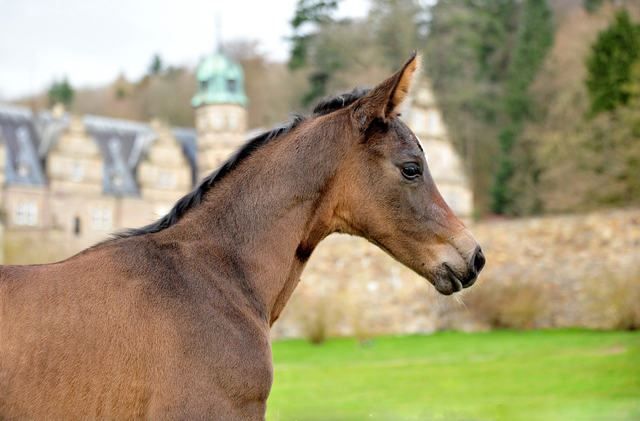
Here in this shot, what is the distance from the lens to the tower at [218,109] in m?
45.2

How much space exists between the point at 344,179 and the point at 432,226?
0.45 m

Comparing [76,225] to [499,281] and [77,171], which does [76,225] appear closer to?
A: [77,171]

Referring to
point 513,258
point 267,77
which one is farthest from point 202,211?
point 267,77

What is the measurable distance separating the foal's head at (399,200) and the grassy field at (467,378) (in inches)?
130

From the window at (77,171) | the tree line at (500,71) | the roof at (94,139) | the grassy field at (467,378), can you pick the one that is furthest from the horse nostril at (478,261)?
the window at (77,171)

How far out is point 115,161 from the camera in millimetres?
45219

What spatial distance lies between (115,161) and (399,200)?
4476cm

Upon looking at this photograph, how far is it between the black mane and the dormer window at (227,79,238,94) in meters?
43.8

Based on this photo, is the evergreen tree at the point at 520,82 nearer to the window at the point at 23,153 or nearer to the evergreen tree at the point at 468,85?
the evergreen tree at the point at 468,85

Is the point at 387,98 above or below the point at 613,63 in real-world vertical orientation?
below

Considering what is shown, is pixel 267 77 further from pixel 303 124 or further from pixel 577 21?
pixel 303 124

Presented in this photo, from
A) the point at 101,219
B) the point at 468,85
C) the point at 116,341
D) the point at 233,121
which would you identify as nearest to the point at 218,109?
the point at 233,121

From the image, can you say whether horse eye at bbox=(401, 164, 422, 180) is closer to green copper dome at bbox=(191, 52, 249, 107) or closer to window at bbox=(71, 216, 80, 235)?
window at bbox=(71, 216, 80, 235)

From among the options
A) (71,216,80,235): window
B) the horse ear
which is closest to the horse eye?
the horse ear
